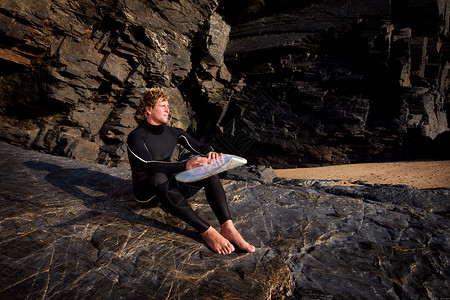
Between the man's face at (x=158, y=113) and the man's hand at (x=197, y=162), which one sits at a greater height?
the man's face at (x=158, y=113)

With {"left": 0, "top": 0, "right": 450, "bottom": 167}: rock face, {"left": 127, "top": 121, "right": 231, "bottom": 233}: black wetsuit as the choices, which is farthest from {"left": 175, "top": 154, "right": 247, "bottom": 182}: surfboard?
{"left": 0, "top": 0, "right": 450, "bottom": 167}: rock face

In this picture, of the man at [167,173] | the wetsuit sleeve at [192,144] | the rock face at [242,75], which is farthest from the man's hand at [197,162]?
the rock face at [242,75]

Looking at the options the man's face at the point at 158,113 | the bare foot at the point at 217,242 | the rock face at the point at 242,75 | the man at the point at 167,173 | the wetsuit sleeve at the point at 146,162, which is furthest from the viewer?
the rock face at the point at 242,75

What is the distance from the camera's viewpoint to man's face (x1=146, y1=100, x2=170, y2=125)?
7.26ft

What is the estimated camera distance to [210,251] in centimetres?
169

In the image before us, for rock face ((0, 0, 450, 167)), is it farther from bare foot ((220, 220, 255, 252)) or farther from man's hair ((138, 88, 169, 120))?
bare foot ((220, 220, 255, 252))

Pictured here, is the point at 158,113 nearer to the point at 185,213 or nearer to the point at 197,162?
the point at 197,162

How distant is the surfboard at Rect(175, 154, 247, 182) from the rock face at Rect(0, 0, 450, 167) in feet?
28.1

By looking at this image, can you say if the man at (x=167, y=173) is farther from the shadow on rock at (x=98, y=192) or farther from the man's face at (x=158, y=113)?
the shadow on rock at (x=98, y=192)

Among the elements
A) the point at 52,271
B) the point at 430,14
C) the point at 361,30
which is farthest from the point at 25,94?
the point at 430,14

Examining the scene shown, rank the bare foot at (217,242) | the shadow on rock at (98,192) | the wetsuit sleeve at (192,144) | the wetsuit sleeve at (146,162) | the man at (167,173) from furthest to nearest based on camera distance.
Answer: the wetsuit sleeve at (192,144) → the shadow on rock at (98,192) → the wetsuit sleeve at (146,162) → the man at (167,173) → the bare foot at (217,242)

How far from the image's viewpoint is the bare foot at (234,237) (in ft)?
5.53

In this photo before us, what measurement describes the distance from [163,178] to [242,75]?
1330cm

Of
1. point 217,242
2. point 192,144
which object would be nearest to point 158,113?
point 192,144
